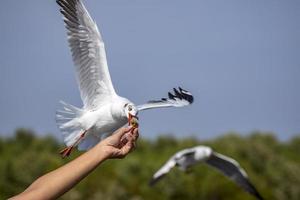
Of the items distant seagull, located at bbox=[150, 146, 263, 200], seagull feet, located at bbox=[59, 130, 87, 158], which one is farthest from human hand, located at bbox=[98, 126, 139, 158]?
distant seagull, located at bbox=[150, 146, 263, 200]

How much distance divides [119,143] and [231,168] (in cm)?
770

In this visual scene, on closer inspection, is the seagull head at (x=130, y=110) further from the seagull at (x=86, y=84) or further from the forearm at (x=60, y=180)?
the forearm at (x=60, y=180)

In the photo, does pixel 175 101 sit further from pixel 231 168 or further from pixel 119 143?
pixel 231 168

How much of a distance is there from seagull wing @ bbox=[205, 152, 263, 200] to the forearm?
24.9 ft

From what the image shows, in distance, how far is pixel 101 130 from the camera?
12.6ft

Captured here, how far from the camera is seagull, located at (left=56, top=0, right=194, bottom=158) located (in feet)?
13.0

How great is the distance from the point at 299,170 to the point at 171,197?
12.2ft

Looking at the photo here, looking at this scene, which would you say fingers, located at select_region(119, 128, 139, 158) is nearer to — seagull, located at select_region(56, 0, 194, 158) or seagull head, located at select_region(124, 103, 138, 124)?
seagull head, located at select_region(124, 103, 138, 124)

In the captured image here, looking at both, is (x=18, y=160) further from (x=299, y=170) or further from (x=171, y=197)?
(x=299, y=170)

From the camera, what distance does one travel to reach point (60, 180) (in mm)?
1307

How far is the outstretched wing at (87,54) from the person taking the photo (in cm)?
420

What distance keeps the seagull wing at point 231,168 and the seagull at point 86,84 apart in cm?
480

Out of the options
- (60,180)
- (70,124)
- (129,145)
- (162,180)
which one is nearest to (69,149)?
(70,124)

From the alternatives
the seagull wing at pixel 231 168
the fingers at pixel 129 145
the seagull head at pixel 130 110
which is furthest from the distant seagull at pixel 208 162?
the fingers at pixel 129 145
